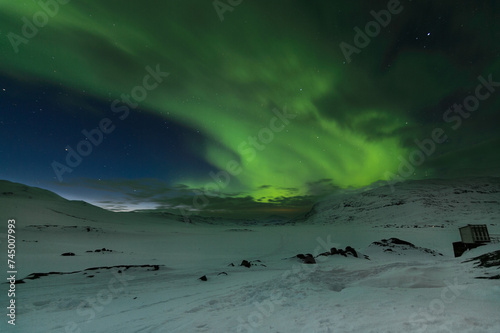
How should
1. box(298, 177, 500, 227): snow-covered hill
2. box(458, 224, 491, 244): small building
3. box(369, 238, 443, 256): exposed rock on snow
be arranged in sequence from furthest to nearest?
box(298, 177, 500, 227): snow-covered hill
box(369, 238, 443, 256): exposed rock on snow
box(458, 224, 491, 244): small building

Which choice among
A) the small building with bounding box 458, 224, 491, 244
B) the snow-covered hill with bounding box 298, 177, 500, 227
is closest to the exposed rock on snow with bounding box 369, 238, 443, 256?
the small building with bounding box 458, 224, 491, 244

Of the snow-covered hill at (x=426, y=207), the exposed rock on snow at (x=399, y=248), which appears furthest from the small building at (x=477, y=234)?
the snow-covered hill at (x=426, y=207)

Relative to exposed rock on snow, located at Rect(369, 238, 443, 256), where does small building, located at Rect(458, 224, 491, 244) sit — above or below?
above

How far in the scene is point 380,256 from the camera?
51.8ft

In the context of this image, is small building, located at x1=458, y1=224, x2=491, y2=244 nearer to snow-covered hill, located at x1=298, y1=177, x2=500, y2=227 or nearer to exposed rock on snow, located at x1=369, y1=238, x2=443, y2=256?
exposed rock on snow, located at x1=369, y1=238, x2=443, y2=256

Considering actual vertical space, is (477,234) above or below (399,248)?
above

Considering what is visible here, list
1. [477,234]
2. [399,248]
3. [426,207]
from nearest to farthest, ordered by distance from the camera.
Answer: [477,234]
[399,248]
[426,207]

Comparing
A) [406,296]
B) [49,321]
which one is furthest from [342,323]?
[49,321]

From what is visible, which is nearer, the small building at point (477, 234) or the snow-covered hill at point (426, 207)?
the small building at point (477, 234)

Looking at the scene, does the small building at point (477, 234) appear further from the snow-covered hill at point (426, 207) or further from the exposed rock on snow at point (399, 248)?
the snow-covered hill at point (426, 207)

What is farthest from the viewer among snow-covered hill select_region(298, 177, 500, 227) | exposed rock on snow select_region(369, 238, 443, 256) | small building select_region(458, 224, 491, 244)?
snow-covered hill select_region(298, 177, 500, 227)

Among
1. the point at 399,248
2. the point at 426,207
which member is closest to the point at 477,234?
the point at 399,248

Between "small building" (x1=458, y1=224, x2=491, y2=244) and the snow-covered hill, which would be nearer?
"small building" (x1=458, y1=224, x2=491, y2=244)

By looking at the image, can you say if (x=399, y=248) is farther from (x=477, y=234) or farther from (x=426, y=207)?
(x=426, y=207)
